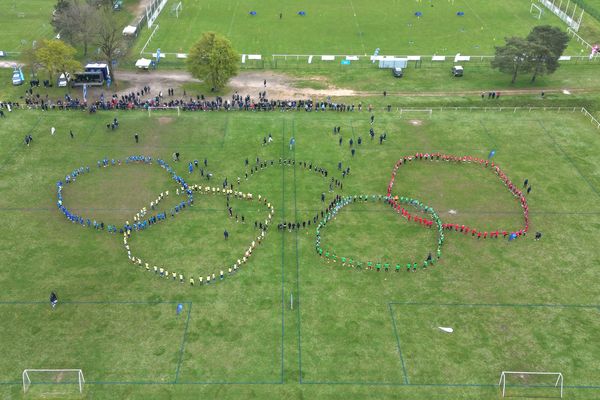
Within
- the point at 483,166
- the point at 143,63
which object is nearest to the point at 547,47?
the point at 483,166

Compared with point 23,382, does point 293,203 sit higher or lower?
higher

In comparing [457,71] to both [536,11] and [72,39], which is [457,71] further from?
[72,39]

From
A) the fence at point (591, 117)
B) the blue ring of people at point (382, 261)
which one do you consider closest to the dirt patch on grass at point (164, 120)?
the blue ring of people at point (382, 261)

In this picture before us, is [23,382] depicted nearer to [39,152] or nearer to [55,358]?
[55,358]

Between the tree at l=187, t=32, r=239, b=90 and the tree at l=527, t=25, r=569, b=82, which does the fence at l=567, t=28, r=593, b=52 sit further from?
the tree at l=187, t=32, r=239, b=90

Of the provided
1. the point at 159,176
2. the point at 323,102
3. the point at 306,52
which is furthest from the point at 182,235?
the point at 306,52

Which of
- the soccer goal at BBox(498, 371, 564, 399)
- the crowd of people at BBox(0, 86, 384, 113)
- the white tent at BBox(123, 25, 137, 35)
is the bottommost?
the soccer goal at BBox(498, 371, 564, 399)

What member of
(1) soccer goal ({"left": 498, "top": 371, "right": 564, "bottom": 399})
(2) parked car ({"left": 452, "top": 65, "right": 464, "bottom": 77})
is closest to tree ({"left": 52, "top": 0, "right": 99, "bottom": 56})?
(2) parked car ({"left": 452, "top": 65, "right": 464, "bottom": 77})
